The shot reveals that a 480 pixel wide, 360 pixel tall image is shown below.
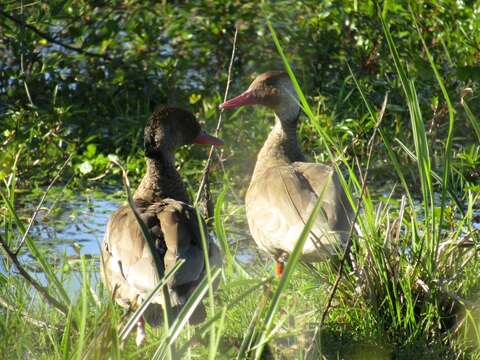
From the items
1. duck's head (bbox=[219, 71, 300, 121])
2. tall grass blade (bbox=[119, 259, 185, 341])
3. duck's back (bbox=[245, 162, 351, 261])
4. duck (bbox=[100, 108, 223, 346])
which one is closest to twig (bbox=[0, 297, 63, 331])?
duck (bbox=[100, 108, 223, 346])

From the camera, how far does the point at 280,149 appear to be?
6.33 meters

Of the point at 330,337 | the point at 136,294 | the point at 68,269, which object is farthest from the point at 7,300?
the point at 330,337

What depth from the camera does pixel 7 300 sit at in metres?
3.56

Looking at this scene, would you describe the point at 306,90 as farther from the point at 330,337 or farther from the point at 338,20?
the point at 330,337

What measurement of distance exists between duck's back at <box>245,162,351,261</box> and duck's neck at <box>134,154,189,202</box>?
468 mm

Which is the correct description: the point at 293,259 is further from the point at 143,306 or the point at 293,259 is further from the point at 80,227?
the point at 80,227

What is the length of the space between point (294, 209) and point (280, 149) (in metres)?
1.48

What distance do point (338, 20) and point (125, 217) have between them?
166 inches

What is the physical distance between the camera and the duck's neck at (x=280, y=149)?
6.23 meters

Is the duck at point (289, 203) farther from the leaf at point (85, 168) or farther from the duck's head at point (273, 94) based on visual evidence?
the leaf at point (85, 168)

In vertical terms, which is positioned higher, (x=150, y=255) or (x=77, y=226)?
(x=150, y=255)

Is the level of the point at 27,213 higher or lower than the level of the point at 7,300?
lower

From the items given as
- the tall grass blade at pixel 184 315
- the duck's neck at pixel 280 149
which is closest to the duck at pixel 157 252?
the tall grass blade at pixel 184 315

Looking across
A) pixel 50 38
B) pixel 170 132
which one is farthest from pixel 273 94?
pixel 50 38
